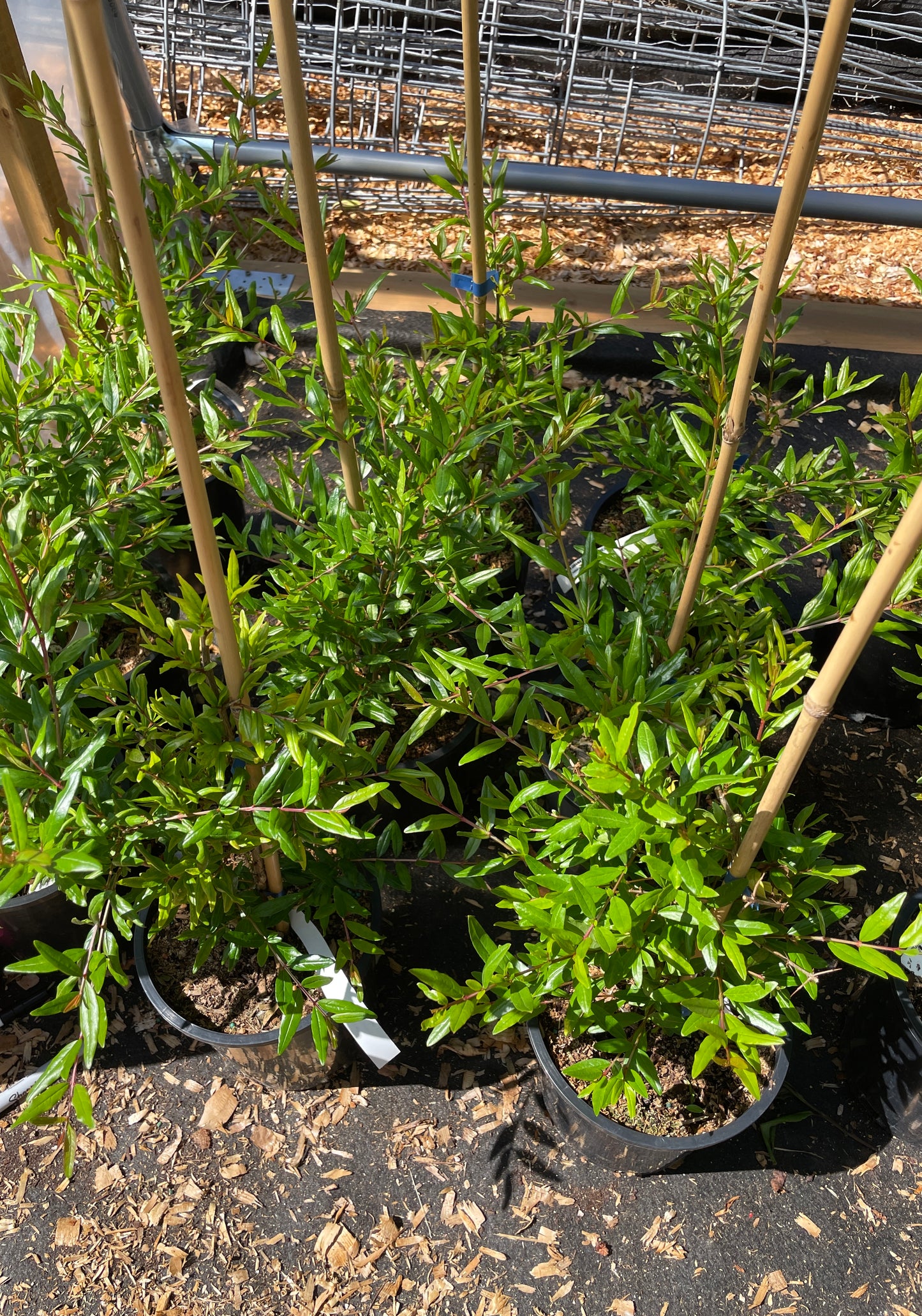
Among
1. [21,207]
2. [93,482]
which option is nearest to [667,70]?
[21,207]

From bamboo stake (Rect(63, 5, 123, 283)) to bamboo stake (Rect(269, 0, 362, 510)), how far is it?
1.40 feet

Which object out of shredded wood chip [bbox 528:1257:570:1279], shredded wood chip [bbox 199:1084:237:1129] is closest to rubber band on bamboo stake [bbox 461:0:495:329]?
shredded wood chip [bbox 199:1084:237:1129]

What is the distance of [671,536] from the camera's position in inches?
44.7

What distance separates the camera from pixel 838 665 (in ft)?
2.52

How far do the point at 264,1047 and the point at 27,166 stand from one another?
1.32 m

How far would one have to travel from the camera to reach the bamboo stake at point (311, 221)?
833 mm

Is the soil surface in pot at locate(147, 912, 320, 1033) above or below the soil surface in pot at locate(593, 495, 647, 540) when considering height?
below

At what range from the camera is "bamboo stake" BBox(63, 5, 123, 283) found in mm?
1294

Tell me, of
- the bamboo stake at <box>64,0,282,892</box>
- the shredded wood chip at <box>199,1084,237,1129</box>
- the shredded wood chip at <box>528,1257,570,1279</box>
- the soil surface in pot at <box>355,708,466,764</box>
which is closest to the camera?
the bamboo stake at <box>64,0,282,892</box>

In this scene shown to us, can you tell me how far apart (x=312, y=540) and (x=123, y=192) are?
22.5 inches

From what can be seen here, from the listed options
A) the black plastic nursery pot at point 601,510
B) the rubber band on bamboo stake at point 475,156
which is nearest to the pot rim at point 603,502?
the black plastic nursery pot at point 601,510

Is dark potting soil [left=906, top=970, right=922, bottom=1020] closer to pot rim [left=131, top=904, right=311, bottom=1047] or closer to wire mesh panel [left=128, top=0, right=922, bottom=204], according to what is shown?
pot rim [left=131, top=904, right=311, bottom=1047]

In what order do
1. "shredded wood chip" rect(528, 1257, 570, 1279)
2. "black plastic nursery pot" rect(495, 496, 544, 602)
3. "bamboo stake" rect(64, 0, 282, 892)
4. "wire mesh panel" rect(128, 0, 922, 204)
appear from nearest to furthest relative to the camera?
"bamboo stake" rect(64, 0, 282, 892)
"shredded wood chip" rect(528, 1257, 570, 1279)
"black plastic nursery pot" rect(495, 496, 544, 602)
"wire mesh panel" rect(128, 0, 922, 204)

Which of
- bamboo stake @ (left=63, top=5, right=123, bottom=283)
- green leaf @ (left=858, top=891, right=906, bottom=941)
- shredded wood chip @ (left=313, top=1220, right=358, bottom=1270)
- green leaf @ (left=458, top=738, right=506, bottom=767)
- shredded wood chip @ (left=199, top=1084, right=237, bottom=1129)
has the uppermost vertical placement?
bamboo stake @ (left=63, top=5, right=123, bottom=283)
